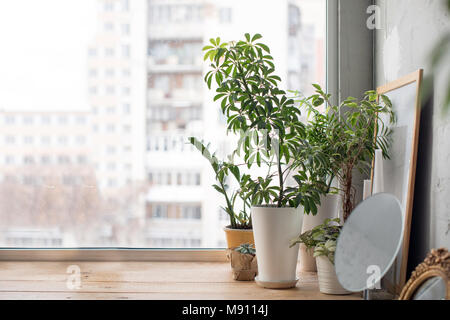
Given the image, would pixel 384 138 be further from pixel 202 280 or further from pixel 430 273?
pixel 202 280

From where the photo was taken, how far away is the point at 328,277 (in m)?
1.53

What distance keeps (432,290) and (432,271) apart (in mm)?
42

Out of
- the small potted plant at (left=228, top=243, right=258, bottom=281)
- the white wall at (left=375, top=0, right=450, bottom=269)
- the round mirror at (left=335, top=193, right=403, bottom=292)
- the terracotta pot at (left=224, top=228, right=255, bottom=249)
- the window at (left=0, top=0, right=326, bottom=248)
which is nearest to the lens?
the round mirror at (left=335, top=193, right=403, bottom=292)

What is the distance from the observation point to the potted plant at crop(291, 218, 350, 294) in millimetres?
1508

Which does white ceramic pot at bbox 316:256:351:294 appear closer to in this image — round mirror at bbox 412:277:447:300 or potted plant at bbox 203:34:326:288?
potted plant at bbox 203:34:326:288

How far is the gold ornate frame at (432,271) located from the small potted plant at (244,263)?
0.65m

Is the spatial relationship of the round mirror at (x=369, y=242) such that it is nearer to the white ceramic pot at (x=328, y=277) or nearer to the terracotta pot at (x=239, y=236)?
the white ceramic pot at (x=328, y=277)

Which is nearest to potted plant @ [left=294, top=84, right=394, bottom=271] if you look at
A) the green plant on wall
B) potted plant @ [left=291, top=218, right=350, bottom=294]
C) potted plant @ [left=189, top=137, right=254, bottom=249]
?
the green plant on wall

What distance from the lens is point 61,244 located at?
2.10 metres

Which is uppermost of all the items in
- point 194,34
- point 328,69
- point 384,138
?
point 194,34

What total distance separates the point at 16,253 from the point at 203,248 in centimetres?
82

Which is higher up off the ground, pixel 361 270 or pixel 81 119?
pixel 81 119

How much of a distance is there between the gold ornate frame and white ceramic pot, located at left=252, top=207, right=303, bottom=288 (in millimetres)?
469
